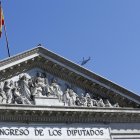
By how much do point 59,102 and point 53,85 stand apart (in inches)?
38.7

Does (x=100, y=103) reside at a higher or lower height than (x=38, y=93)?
lower

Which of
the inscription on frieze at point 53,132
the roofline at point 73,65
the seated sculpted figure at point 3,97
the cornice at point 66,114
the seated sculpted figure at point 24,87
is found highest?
the roofline at point 73,65

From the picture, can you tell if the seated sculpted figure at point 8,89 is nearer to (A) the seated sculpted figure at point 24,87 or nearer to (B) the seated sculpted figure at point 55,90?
(A) the seated sculpted figure at point 24,87

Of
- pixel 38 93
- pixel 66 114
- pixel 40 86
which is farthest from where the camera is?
pixel 40 86

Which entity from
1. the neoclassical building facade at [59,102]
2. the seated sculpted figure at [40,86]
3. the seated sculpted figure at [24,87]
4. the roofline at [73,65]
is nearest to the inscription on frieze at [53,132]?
the neoclassical building facade at [59,102]

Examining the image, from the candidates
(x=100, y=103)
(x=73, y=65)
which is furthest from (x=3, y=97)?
(x=100, y=103)

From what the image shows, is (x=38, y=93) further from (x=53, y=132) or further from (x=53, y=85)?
(x=53, y=132)

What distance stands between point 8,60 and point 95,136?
5975 millimetres

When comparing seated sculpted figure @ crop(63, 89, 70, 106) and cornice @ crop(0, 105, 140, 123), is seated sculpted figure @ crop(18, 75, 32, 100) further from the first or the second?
seated sculpted figure @ crop(63, 89, 70, 106)

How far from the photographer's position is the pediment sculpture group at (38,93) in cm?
2366

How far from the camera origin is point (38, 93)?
2448 centimetres

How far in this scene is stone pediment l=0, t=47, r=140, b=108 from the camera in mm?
24031

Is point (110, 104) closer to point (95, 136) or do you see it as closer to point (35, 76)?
point (95, 136)

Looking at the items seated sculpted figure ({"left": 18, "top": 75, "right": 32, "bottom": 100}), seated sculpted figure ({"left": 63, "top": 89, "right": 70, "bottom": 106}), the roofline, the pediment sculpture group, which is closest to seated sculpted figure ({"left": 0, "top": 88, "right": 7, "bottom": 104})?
the pediment sculpture group
